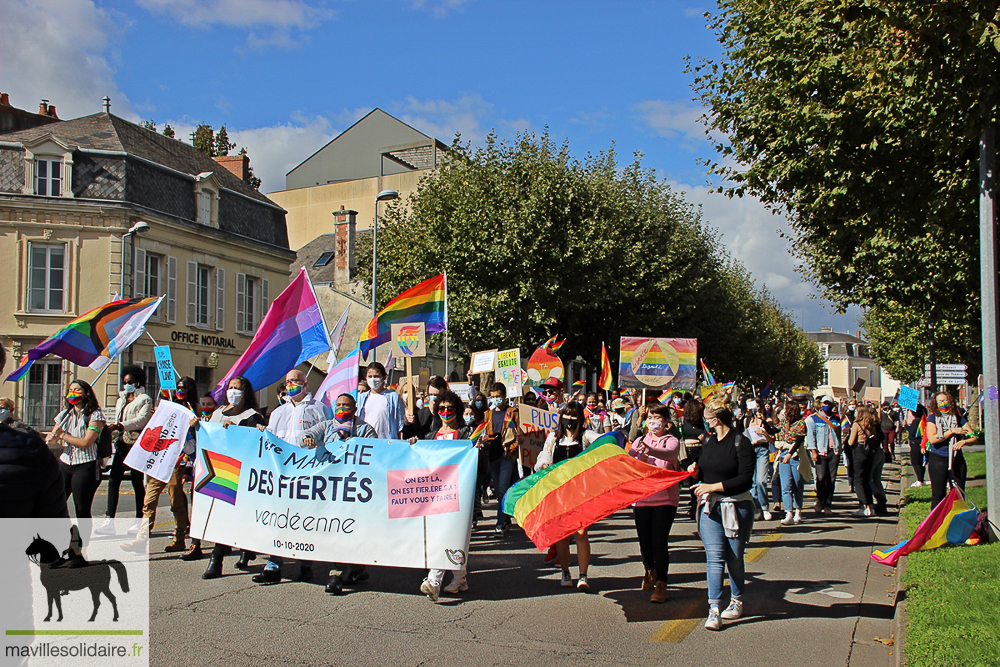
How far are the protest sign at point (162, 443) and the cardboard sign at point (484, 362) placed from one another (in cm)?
961

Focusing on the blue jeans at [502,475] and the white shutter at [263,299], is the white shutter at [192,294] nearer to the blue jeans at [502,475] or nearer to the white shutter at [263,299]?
the white shutter at [263,299]

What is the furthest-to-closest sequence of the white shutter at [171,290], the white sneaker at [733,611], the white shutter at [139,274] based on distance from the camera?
the white shutter at [171,290]
the white shutter at [139,274]
the white sneaker at [733,611]

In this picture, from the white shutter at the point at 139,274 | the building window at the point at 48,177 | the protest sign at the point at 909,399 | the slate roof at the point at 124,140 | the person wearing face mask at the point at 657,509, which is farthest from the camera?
the slate roof at the point at 124,140

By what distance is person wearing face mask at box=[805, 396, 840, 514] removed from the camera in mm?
13859

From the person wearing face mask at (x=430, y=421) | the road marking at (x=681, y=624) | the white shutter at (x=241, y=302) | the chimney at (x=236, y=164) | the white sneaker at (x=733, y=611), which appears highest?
the chimney at (x=236, y=164)

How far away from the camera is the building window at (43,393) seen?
88.9 feet

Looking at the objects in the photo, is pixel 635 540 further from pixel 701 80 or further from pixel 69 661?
pixel 701 80

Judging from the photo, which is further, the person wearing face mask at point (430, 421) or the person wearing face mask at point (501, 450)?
the person wearing face mask at point (501, 450)

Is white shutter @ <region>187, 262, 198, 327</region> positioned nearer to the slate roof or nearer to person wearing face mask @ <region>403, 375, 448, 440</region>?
the slate roof

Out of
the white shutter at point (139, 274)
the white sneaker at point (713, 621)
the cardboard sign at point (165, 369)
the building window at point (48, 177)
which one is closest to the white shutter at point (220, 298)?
the white shutter at point (139, 274)

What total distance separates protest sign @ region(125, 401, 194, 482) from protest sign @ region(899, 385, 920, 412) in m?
10.7

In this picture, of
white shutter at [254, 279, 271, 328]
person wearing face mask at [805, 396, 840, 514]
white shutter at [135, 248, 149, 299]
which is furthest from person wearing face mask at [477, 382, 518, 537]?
white shutter at [254, 279, 271, 328]

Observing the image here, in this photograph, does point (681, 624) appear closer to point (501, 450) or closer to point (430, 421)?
point (501, 450)

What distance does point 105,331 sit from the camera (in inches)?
480
